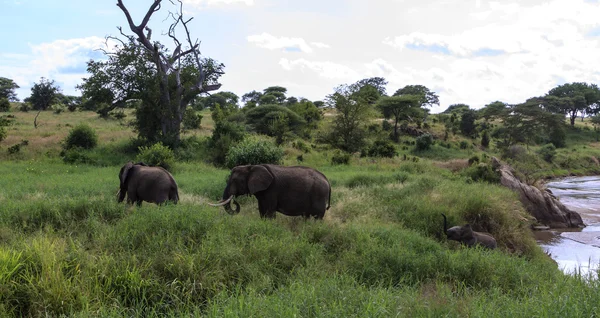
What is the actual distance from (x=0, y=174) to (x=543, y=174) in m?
36.0

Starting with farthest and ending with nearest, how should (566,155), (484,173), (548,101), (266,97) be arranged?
(266,97)
(548,101)
(566,155)
(484,173)

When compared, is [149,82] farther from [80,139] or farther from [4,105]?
[4,105]

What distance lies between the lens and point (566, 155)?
4294cm

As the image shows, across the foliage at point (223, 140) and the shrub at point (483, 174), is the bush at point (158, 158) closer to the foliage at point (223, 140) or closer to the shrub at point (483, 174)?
the foliage at point (223, 140)

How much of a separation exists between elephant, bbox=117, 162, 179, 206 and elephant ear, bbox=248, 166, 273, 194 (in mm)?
1930

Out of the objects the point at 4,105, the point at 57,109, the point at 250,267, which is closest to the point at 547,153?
the point at 250,267

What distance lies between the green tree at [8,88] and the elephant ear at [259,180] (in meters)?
59.2

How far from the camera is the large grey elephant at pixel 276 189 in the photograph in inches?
372

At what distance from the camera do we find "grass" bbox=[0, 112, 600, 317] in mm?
4461

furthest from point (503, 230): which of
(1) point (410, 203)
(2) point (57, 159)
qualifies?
(2) point (57, 159)

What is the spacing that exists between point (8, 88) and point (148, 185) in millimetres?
59772

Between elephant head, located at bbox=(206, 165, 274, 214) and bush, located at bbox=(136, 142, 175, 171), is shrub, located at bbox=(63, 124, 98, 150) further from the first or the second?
elephant head, located at bbox=(206, 165, 274, 214)

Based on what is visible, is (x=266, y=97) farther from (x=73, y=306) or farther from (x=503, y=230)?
(x=73, y=306)

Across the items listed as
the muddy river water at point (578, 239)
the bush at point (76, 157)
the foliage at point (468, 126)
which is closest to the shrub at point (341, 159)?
the muddy river water at point (578, 239)
